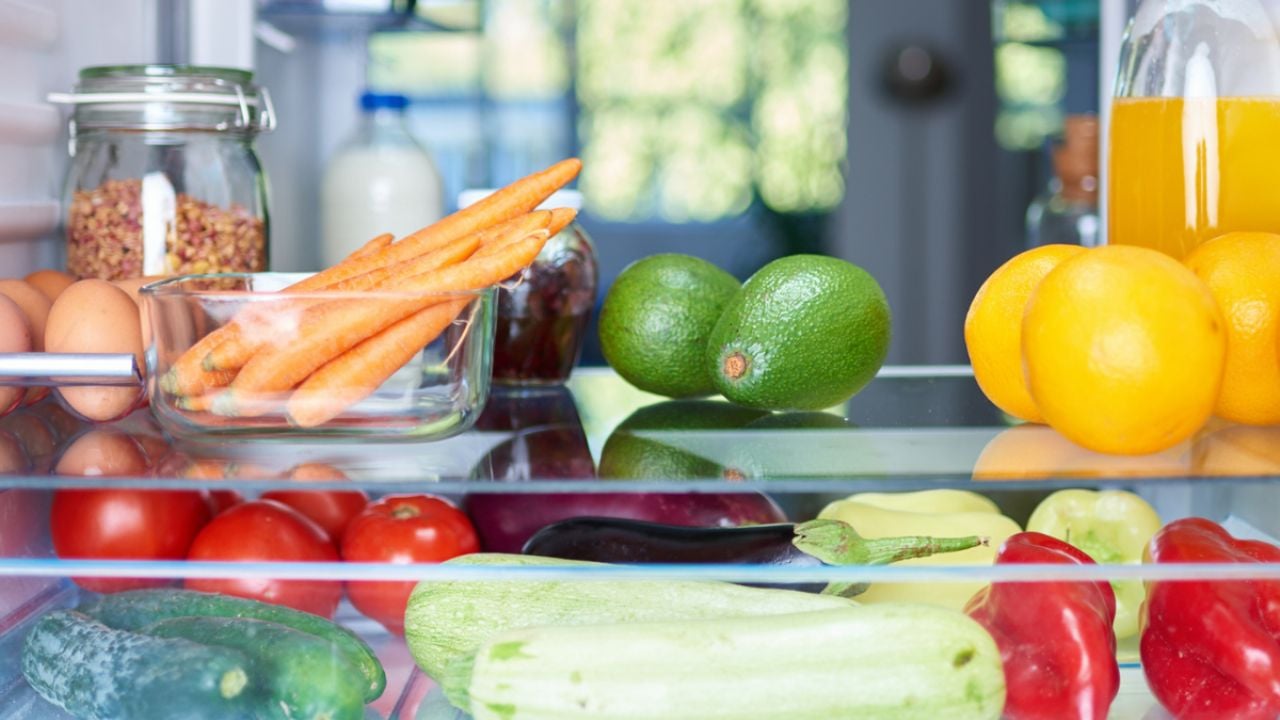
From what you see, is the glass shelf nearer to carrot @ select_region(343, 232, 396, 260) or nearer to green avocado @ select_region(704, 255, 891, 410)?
green avocado @ select_region(704, 255, 891, 410)

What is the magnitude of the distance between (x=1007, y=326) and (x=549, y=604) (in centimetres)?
28

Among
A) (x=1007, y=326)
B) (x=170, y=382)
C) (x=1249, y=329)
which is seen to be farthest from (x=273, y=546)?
(x=1249, y=329)

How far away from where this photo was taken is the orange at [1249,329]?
68 cm

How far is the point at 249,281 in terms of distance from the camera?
780 millimetres

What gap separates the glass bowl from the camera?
2.16ft

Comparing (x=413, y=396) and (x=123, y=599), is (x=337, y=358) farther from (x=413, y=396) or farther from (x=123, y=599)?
(x=123, y=599)

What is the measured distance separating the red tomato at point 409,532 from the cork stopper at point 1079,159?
1030 mm

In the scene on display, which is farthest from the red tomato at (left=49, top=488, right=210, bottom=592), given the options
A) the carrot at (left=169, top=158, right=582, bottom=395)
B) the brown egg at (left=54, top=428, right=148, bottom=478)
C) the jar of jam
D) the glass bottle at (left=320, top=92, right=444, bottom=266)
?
the glass bottle at (left=320, top=92, right=444, bottom=266)

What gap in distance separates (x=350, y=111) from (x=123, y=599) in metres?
1.09

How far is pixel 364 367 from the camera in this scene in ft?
2.21

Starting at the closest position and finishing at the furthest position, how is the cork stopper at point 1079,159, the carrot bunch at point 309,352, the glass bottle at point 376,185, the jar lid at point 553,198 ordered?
the carrot bunch at point 309,352 → the jar lid at point 553,198 → the glass bottle at point 376,185 → the cork stopper at point 1079,159

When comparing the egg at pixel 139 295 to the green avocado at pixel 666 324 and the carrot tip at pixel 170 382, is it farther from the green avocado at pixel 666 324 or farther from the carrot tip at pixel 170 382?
the green avocado at pixel 666 324

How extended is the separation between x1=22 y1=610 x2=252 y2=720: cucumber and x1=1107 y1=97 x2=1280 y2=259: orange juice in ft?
1.96

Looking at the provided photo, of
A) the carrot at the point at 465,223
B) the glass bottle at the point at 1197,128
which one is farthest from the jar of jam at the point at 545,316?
the glass bottle at the point at 1197,128
